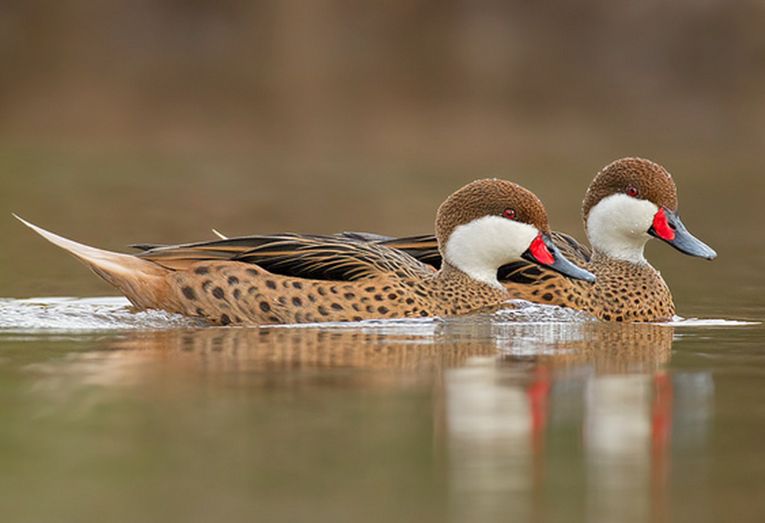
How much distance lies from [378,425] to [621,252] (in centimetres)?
456

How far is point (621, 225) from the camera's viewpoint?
10.8 meters

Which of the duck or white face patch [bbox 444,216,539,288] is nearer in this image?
the duck

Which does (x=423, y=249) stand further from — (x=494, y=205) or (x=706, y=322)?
(x=706, y=322)

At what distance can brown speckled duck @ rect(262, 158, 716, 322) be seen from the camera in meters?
10.4

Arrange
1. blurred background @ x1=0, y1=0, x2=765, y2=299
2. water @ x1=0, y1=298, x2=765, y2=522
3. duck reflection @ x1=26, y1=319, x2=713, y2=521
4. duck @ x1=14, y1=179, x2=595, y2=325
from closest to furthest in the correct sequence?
1. water @ x1=0, y1=298, x2=765, y2=522
2. duck reflection @ x1=26, y1=319, x2=713, y2=521
3. duck @ x1=14, y1=179, x2=595, y2=325
4. blurred background @ x1=0, y1=0, x2=765, y2=299

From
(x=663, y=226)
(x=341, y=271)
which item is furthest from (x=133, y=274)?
(x=663, y=226)

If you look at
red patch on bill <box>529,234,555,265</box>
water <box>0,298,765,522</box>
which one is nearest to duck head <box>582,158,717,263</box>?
red patch on bill <box>529,234,555,265</box>

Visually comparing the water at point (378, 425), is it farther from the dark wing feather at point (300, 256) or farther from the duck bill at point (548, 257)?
the duck bill at point (548, 257)

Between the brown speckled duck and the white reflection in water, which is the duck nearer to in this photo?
the brown speckled duck

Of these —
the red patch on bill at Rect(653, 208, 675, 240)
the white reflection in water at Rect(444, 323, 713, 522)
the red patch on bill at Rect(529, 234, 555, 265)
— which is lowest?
the white reflection in water at Rect(444, 323, 713, 522)

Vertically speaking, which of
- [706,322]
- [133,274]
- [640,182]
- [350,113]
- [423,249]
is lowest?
[706,322]

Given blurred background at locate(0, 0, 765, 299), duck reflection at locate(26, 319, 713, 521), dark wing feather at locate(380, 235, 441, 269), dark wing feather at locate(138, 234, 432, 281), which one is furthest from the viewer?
blurred background at locate(0, 0, 765, 299)

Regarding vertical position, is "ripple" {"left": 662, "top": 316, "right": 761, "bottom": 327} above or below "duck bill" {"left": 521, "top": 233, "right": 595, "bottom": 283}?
below

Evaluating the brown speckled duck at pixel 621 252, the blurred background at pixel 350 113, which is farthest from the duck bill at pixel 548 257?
the blurred background at pixel 350 113
